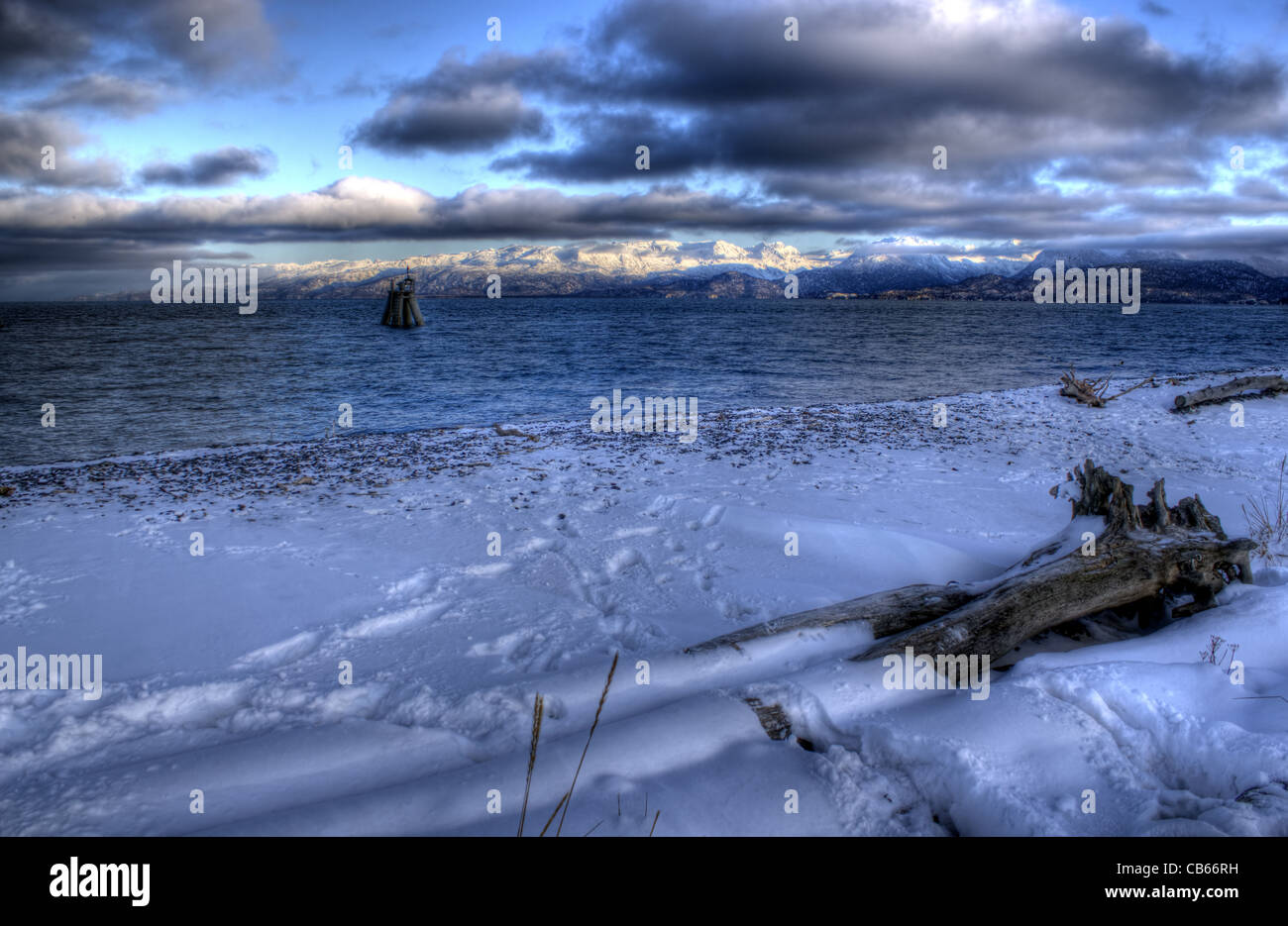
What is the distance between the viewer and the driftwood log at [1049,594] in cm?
462

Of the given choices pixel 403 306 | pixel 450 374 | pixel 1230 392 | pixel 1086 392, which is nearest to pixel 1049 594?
pixel 1086 392

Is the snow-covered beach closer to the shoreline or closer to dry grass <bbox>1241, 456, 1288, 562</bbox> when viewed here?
dry grass <bbox>1241, 456, 1288, 562</bbox>

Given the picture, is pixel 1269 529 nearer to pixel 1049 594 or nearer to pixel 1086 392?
pixel 1049 594

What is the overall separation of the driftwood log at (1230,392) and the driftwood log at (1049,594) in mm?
15772

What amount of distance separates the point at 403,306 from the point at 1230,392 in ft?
223

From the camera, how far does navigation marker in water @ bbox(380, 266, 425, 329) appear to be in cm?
6812

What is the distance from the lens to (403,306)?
227 ft

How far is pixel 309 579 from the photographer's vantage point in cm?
690

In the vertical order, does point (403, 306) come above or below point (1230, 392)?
above

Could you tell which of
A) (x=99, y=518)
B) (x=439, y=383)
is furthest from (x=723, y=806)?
(x=439, y=383)

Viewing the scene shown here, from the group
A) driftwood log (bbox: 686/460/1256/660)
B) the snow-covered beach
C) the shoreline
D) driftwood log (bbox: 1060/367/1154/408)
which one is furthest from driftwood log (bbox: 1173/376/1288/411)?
driftwood log (bbox: 686/460/1256/660)

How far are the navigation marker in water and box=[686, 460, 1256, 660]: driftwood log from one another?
6853 centimetres

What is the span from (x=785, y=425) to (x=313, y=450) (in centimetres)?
1082
